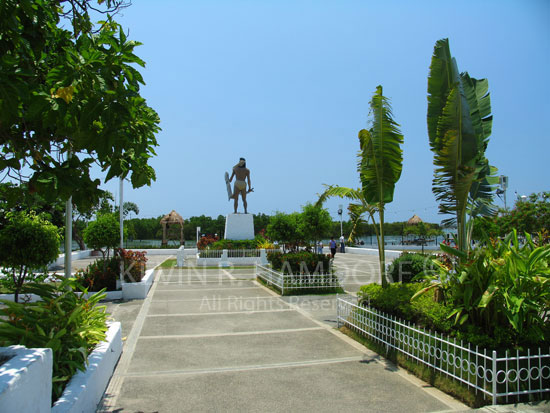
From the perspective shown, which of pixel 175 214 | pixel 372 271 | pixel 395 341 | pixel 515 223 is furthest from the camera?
pixel 175 214

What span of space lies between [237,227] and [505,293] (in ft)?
76.5

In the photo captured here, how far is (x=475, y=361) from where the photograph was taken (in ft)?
15.3

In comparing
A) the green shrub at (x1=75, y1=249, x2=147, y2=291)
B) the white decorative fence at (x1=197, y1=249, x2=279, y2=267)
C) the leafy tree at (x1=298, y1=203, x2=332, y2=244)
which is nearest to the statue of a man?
the white decorative fence at (x1=197, y1=249, x2=279, y2=267)

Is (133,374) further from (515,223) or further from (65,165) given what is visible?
(515,223)

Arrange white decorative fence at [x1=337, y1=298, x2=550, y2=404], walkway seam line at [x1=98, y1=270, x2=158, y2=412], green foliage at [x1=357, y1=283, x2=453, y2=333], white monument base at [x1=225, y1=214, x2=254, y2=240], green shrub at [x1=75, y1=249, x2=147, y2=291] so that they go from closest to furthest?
white decorative fence at [x1=337, y1=298, x2=550, y2=404] → walkway seam line at [x1=98, y1=270, x2=158, y2=412] → green foliage at [x1=357, y1=283, x2=453, y2=333] → green shrub at [x1=75, y1=249, x2=147, y2=291] → white monument base at [x1=225, y1=214, x2=254, y2=240]

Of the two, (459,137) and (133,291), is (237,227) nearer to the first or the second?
(133,291)

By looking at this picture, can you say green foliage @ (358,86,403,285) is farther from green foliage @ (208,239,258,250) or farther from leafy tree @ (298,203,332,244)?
green foliage @ (208,239,258,250)

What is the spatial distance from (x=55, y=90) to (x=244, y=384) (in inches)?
167

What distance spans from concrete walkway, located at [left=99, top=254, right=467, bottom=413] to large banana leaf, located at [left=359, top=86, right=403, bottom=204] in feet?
9.56

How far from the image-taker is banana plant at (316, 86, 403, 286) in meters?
6.91

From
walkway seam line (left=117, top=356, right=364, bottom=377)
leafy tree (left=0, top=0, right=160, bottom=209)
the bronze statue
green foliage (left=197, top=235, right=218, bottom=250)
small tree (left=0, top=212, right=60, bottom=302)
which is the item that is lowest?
walkway seam line (left=117, top=356, right=364, bottom=377)

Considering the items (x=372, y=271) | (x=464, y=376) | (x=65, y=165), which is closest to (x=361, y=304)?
(x=464, y=376)

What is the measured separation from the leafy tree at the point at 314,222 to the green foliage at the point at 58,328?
31.4ft

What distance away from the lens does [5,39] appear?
3176 mm
